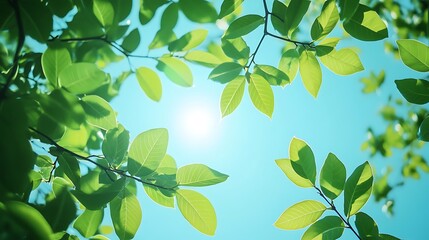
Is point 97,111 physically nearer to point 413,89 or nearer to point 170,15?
point 170,15

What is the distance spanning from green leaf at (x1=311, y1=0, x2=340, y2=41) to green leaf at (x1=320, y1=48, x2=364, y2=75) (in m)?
0.12

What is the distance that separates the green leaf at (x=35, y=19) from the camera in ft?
3.30

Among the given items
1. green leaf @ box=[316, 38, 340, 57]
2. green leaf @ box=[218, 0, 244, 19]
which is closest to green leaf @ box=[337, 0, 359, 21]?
green leaf @ box=[316, 38, 340, 57]

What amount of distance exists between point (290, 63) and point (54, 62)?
95 cm

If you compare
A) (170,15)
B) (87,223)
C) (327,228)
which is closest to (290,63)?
(170,15)

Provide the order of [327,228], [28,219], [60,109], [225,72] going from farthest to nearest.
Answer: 1. [225,72]
2. [327,228]
3. [60,109]
4. [28,219]

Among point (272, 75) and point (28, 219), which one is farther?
point (272, 75)

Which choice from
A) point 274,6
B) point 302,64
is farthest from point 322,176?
point 274,6

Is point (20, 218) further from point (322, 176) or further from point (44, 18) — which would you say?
point (322, 176)

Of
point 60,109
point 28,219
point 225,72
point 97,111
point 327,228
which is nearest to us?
point 28,219

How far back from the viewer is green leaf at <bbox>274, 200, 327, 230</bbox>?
1288 mm

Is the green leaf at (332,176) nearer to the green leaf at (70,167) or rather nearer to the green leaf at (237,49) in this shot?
the green leaf at (237,49)

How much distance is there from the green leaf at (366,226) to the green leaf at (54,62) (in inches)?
48.6

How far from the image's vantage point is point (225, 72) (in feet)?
4.50
